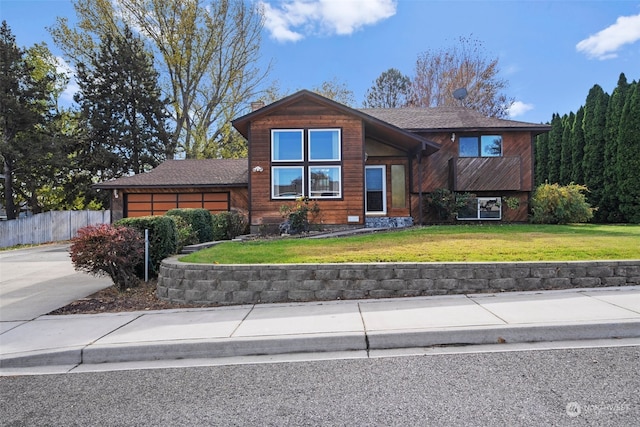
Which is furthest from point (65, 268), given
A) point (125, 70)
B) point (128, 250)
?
point (125, 70)

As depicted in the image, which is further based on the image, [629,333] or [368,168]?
[368,168]

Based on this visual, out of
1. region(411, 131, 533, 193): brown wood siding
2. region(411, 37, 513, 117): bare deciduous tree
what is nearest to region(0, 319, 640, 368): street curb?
region(411, 131, 533, 193): brown wood siding

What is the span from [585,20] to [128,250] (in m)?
18.2

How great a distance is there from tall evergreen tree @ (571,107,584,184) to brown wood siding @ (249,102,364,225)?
14.1m

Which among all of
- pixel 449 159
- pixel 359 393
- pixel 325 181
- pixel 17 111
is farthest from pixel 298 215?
pixel 17 111

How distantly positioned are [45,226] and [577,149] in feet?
95.7

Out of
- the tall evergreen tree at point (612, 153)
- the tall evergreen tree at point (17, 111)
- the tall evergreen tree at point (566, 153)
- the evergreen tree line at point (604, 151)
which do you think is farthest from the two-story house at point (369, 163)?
the tall evergreen tree at point (17, 111)

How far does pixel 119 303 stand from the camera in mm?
6398

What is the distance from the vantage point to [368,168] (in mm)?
15609

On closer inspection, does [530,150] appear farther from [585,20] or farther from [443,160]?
[585,20]

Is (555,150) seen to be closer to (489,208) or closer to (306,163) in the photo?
(489,208)

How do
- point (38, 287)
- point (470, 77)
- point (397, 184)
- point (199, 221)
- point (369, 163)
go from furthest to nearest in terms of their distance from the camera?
1. point (470, 77)
2. point (397, 184)
3. point (369, 163)
4. point (199, 221)
5. point (38, 287)

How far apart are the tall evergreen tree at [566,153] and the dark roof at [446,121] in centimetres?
657

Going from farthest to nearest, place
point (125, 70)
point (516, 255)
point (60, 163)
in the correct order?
point (125, 70), point (60, 163), point (516, 255)
